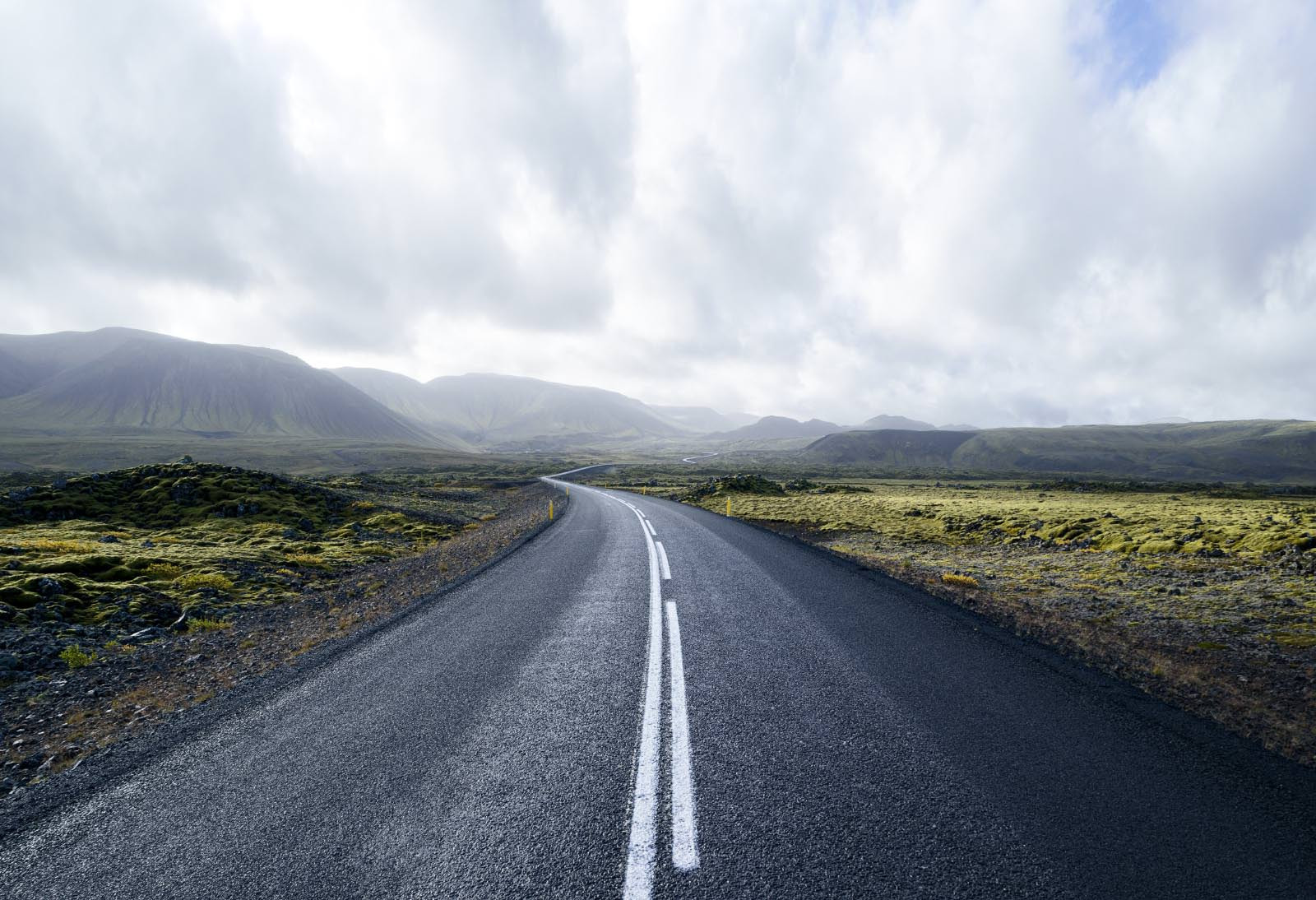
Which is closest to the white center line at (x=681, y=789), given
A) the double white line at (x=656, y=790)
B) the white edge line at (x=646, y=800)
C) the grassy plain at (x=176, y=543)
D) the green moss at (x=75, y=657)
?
the double white line at (x=656, y=790)

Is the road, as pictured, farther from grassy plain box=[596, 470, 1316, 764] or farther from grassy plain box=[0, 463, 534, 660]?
grassy plain box=[0, 463, 534, 660]

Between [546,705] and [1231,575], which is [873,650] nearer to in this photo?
[546,705]

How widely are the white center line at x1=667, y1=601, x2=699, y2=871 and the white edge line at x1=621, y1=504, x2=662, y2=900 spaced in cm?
14

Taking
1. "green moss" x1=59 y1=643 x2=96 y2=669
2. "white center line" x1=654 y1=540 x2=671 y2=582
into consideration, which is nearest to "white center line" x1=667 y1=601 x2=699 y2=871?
"white center line" x1=654 y1=540 x2=671 y2=582

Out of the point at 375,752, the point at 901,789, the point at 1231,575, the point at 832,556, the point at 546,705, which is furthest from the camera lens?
the point at 832,556

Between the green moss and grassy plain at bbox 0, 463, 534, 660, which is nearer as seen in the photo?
the green moss

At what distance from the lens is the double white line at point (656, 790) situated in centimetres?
311

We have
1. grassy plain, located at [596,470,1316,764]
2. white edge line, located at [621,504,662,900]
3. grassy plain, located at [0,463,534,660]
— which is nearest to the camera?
white edge line, located at [621,504,662,900]

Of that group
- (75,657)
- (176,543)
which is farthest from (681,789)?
(176,543)

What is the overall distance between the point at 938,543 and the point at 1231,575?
25.3ft

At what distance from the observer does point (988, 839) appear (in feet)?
11.0

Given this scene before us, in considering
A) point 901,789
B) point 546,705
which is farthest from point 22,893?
point 901,789

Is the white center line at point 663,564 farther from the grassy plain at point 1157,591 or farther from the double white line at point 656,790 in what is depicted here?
the grassy plain at point 1157,591

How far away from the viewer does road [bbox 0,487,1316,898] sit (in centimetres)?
312
